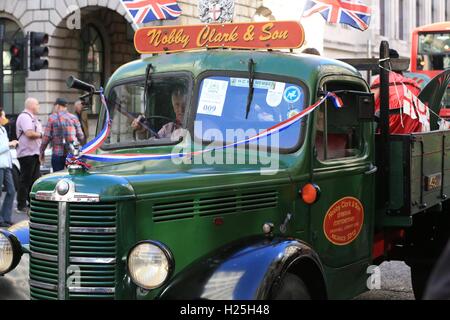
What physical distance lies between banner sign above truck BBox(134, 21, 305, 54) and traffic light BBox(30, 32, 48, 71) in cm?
1130

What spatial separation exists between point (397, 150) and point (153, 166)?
213cm

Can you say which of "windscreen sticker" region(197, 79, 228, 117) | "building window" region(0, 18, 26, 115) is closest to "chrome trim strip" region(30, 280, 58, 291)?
"windscreen sticker" region(197, 79, 228, 117)

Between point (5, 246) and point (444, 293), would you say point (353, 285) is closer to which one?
point (5, 246)

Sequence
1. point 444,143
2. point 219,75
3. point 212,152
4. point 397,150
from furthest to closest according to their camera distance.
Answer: point 444,143 → point 397,150 → point 219,75 → point 212,152

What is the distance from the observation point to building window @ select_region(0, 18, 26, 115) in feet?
84.4

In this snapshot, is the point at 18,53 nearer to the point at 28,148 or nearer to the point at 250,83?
the point at 28,148

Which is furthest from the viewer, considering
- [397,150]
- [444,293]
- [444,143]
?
[444,143]

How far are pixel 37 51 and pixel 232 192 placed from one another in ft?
43.7

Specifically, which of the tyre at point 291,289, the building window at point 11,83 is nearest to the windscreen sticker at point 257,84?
the tyre at point 291,289

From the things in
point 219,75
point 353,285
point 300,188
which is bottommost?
point 353,285

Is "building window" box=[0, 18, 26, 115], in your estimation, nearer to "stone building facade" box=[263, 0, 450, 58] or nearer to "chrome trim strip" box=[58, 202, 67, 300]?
"stone building facade" box=[263, 0, 450, 58]

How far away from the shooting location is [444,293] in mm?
1942
